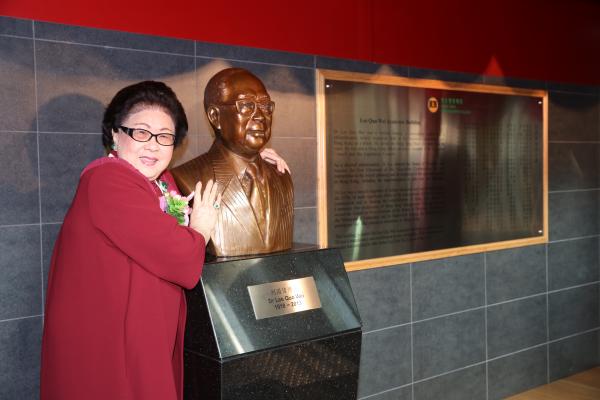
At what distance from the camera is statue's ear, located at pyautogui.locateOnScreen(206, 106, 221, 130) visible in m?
2.40

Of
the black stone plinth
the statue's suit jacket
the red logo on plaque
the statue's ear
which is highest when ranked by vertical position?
the red logo on plaque

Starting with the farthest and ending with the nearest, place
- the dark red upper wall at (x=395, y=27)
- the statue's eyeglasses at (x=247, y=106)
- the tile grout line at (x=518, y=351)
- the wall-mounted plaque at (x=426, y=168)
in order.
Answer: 1. the tile grout line at (x=518, y=351)
2. the wall-mounted plaque at (x=426, y=168)
3. the dark red upper wall at (x=395, y=27)
4. the statue's eyeglasses at (x=247, y=106)

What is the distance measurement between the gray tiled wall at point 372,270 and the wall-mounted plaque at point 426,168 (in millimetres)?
85

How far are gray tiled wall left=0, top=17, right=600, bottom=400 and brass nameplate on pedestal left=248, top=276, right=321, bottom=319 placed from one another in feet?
2.81

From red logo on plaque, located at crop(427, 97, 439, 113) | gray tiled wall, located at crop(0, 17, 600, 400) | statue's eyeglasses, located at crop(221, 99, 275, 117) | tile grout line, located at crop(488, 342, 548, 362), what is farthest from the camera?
tile grout line, located at crop(488, 342, 548, 362)

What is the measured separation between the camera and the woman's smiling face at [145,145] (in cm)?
207

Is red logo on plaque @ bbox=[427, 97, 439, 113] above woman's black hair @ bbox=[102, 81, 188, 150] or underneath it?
above

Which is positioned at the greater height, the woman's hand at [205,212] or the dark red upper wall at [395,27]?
the dark red upper wall at [395,27]

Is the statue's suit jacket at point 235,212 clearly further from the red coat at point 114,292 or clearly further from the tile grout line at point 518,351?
the tile grout line at point 518,351

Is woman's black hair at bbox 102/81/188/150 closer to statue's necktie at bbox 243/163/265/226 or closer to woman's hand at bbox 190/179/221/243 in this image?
woman's hand at bbox 190/179/221/243

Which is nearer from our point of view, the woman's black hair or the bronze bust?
the woman's black hair

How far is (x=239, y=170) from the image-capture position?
7.94 feet

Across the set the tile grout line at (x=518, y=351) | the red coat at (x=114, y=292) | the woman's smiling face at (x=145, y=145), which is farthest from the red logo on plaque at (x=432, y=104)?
the red coat at (x=114, y=292)

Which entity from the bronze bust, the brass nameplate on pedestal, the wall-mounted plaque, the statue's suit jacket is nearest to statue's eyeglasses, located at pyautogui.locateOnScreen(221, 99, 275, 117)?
the bronze bust
